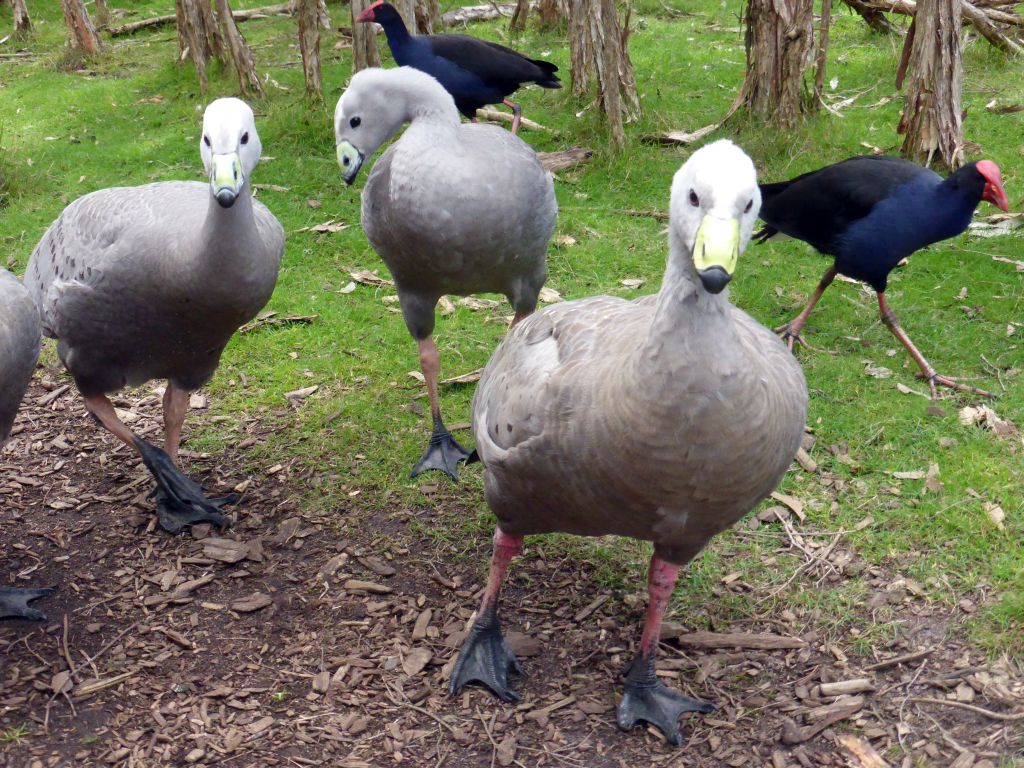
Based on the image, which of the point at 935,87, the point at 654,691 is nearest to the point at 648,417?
the point at 654,691

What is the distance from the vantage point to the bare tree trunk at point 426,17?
9.22 metres

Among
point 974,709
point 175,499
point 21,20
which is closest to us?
point 974,709

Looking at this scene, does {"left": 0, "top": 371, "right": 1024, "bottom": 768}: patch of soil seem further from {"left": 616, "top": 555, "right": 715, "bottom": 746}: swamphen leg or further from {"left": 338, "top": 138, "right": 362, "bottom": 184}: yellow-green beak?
{"left": 338, "top": 138, "right": 362, "bottom": 184}: yellow-green beak

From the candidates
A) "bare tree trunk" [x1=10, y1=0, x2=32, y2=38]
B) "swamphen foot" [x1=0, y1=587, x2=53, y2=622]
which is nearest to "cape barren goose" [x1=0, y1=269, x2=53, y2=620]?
"swamphen foot" [x1=0, y1=587, x2=53, y2=622]

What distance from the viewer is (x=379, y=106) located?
4543 mm

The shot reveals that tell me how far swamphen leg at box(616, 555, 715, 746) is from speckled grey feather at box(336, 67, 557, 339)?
1699mm

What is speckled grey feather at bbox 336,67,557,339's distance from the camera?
13.9ft

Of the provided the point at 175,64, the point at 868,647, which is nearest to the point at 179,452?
the point at 868,647

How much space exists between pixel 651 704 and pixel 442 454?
1870 millimetres

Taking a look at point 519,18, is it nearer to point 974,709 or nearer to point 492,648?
point 492,648

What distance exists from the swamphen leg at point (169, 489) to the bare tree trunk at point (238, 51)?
195 inches

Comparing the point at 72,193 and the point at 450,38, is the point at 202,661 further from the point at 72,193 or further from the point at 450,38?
the point at 450,38

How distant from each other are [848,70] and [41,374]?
7.66 metres

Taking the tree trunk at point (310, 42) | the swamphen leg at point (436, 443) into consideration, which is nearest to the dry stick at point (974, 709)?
the swamphen leg at point (436, 443)
